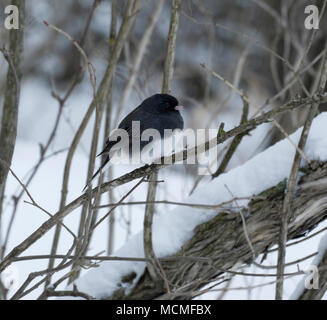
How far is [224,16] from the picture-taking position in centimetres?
673

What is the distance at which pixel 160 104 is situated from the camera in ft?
6.73

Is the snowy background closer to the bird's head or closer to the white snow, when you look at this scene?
the white snow

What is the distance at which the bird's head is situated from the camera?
6.65 feet

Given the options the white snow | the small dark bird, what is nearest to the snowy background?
the white snow

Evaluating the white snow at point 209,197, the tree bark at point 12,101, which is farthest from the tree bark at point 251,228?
the tree bark at point 12,101

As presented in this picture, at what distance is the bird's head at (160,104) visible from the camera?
2.03m

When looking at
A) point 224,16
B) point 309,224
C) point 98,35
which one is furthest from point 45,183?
point 224,16

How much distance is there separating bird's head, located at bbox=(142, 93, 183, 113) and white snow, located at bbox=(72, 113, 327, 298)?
0.39 m

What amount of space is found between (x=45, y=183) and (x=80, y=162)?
0.77m

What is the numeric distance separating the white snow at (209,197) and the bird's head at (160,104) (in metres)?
0.39

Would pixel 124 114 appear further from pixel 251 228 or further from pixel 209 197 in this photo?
pixel 251 228

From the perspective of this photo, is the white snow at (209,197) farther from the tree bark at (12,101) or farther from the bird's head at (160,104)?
the tree bark at (12,101)

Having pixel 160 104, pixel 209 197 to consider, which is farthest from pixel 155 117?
pixel 209 197
